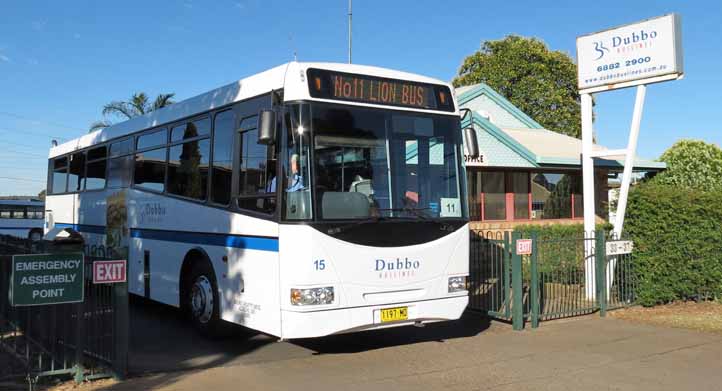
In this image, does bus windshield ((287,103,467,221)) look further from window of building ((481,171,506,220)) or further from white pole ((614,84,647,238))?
window of building ((481,171,506,220))

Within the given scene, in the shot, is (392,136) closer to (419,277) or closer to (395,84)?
(395,84)

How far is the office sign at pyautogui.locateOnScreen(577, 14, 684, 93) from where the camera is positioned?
37.4ft

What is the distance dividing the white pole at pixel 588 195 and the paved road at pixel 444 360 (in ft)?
4.21

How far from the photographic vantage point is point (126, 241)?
1151 centimetres

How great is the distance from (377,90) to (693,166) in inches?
627

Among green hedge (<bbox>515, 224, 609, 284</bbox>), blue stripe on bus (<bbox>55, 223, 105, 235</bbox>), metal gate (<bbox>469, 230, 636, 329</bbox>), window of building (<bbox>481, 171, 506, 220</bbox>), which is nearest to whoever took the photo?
metal gate (<bbox>469, 230, 636, 329</bbox>)

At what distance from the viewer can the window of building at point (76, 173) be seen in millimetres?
14051

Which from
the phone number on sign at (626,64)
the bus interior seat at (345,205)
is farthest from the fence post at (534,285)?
the phone number on sign at (626,64)

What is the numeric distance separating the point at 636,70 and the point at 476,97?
11166 mm

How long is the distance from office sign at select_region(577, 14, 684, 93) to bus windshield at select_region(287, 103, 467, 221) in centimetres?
522

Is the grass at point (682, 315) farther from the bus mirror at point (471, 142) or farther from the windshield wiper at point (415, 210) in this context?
the windshield wiper at point (415, 210)

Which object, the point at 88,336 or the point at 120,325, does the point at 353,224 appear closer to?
the point at 120,325

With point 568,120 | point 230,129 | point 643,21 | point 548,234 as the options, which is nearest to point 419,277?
point 230,129

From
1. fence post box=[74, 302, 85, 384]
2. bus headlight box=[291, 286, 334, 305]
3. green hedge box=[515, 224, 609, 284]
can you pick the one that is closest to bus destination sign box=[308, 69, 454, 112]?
bus headlight box=[291, 286, 334, 305]
